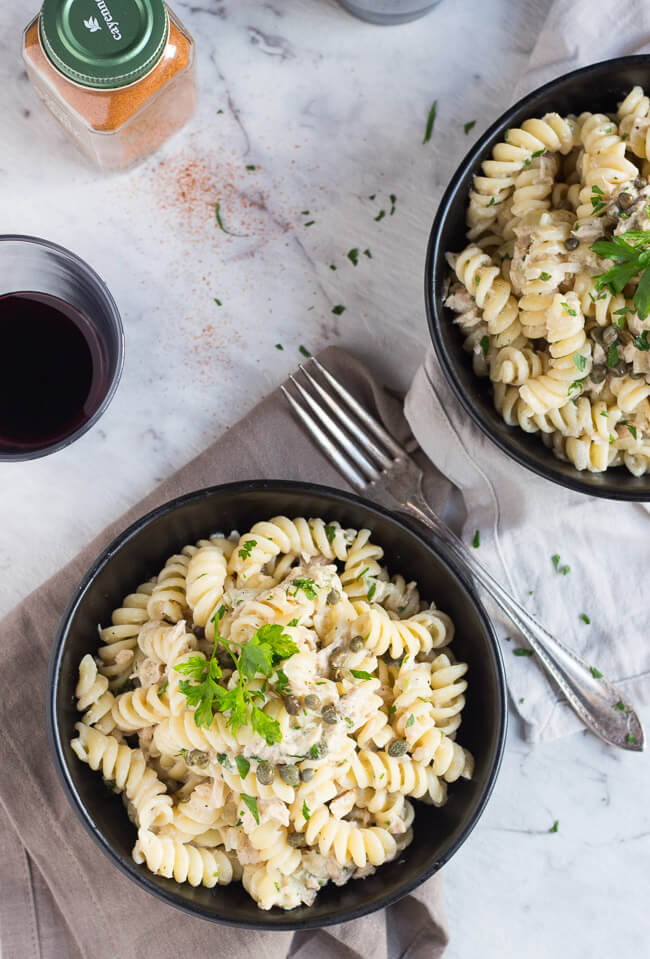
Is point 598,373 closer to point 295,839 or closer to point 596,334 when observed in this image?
point 596,334

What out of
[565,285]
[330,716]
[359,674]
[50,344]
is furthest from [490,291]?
[50,344]

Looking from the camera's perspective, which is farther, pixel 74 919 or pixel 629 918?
pixel 629 918

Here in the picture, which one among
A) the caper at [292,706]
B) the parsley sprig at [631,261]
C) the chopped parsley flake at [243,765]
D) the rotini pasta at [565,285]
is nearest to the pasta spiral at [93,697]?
the chopped parsley flake at [243,765]

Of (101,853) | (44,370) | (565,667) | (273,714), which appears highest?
(44,370)

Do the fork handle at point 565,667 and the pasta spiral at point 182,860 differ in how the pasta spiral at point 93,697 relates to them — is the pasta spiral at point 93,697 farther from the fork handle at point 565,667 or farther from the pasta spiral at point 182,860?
the fork handle at point 565,667

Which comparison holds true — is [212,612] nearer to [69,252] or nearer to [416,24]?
[69,252]

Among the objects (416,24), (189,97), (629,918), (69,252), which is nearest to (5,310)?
(69,252)
